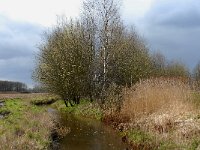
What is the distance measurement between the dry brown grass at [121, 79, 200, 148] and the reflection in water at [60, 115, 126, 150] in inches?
50.5

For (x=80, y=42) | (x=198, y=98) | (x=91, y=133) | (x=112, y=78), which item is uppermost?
(x=80, y=42)

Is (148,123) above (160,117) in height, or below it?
below

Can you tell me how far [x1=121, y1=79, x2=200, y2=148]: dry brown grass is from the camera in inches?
646

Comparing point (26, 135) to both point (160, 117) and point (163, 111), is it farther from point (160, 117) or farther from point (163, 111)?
point (163, 111)

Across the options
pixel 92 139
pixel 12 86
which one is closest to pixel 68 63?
pixel 92 139

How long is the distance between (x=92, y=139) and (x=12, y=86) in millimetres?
143432

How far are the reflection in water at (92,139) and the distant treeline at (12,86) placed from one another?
132 meters

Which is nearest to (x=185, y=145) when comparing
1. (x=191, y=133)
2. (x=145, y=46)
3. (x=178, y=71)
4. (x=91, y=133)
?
(x=191, y=133)

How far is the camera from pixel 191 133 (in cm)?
1577

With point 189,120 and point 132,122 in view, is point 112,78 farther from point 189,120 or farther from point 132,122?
point 189,120

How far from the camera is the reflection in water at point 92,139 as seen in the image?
60.1 feet

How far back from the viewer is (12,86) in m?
160

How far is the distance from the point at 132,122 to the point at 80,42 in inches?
847

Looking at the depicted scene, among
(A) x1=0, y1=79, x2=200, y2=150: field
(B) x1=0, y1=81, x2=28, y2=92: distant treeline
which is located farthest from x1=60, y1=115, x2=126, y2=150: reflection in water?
(B) x1=0, y1=81, x2=28, y2=92: distant treeline
